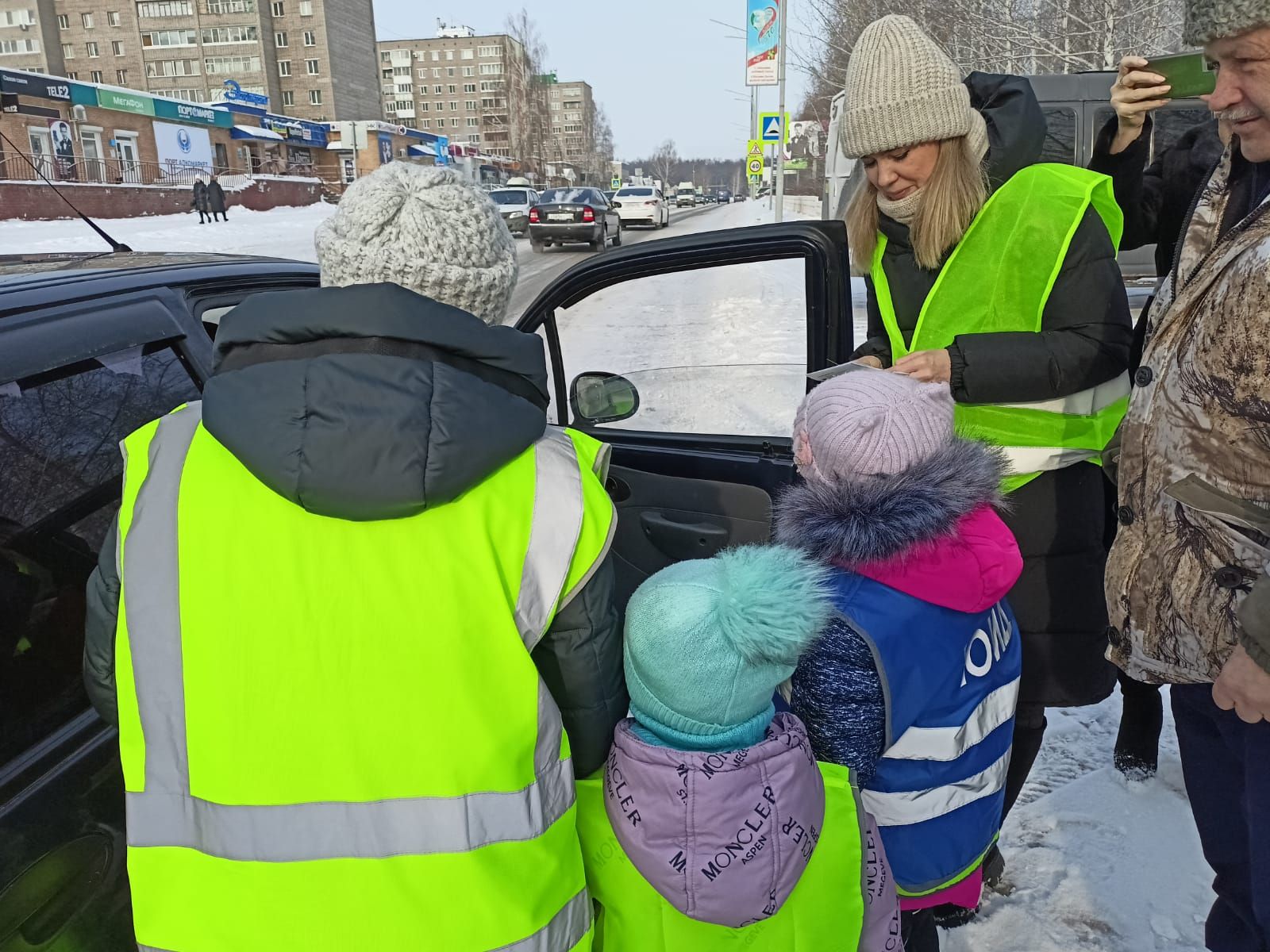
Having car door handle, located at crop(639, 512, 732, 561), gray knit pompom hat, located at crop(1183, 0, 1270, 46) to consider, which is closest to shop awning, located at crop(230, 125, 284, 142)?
car door handle, located at crop(639, 512, 732, 561)

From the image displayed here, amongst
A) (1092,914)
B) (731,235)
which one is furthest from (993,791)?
(731,235)

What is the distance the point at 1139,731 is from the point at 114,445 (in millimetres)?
2969

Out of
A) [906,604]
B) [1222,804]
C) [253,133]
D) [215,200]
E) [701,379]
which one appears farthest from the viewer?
[253,133]

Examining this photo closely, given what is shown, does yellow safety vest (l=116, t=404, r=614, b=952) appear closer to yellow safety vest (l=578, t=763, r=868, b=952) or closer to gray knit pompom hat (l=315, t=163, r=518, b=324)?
yellow safety vest (l=578, t=763, r=868, b=952)

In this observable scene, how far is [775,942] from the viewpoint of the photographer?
1244 millimetres

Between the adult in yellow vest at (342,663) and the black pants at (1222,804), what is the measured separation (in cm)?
123

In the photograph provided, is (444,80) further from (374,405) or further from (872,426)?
(374,405)

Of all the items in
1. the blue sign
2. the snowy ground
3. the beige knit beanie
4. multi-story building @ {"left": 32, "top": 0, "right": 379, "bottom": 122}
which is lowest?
the snowy ground

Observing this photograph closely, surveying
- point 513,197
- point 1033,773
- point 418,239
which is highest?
point 513,197

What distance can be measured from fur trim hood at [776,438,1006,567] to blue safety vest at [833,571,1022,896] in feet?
0.24

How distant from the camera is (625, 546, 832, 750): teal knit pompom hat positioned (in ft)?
3.77

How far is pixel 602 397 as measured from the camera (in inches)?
106

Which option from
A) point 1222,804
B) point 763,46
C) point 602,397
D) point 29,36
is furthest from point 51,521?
point 29,36

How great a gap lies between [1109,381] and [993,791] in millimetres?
967
